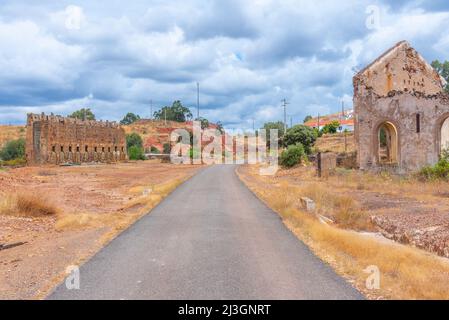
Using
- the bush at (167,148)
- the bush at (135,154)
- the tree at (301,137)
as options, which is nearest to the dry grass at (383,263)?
the tree at (301,137)

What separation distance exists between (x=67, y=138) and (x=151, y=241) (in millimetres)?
54250

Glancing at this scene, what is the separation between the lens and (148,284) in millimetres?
7613

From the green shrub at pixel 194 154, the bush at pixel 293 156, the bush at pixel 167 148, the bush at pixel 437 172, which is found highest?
the bush at pixel 167 148

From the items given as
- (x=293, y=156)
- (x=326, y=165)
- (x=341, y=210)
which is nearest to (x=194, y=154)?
(x=293, y=156)

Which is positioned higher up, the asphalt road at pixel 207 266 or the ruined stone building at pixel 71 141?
Result: the ruined stone building at pixel 71 141

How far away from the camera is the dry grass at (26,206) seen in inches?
677

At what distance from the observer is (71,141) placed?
63.4 metres

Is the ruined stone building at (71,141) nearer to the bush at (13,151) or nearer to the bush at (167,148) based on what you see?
the bush at (13,151)

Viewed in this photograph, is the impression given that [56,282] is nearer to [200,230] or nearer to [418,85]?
[200,230]

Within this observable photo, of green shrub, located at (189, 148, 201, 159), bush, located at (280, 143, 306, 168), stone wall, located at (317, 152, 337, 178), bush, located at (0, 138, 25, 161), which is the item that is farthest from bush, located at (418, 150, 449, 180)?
bush, located at (0, 138, 25, 161)

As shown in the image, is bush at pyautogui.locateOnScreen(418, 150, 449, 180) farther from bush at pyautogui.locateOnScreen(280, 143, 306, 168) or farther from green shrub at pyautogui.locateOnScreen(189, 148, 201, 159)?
green shrub at pyautogui.locateOnScreen(189, 148, 201, 159)

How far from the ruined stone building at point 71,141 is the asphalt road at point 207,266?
154 ft

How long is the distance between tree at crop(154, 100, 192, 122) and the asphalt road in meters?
155
